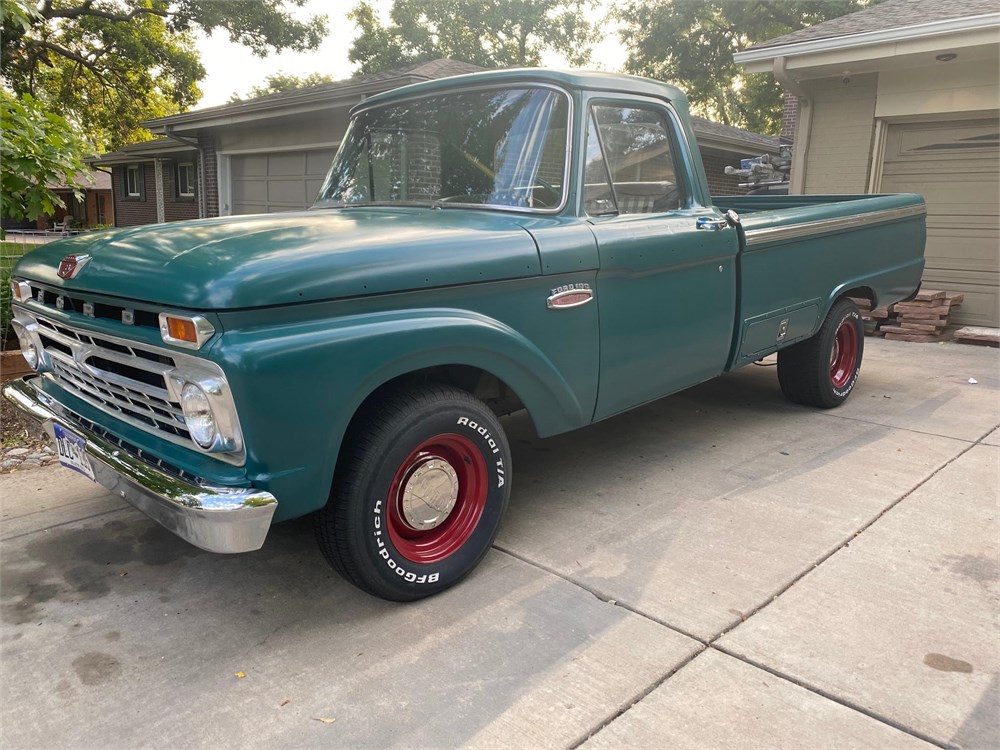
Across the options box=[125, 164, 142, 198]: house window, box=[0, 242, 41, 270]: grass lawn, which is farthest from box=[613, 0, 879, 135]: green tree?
box=[0, 242, 41, 270]: grass lawn

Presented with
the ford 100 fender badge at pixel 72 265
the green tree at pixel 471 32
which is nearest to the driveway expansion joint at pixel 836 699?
the ford 100 fender badge at pixel 72 265

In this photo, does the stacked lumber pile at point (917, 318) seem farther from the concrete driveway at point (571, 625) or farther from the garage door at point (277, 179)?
the garage door at point (277, 179)

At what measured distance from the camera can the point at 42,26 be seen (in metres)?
17.9

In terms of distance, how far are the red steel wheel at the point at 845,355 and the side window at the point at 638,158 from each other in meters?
Result: 2.33

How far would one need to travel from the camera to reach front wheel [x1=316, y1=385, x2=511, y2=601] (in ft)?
8.91

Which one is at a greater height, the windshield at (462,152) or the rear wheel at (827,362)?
the windshield at (462,152)

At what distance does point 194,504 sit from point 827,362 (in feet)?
14.8

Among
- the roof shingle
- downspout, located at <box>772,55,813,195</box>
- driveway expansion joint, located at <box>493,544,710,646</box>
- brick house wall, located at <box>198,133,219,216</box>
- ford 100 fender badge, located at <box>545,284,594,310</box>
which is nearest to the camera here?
driveway expansion joint, located at <box>493,544,710,646</box>

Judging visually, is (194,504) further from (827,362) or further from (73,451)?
(827,362)

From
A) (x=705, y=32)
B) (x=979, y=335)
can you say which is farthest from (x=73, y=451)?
(x=705, y=32)

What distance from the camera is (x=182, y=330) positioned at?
240cm

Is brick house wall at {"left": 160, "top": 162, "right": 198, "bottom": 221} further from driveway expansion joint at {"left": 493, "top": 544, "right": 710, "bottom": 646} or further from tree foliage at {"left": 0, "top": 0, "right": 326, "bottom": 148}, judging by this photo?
driveway expansion joint at {"left": 493, "top": 544, "right": 710, "bottom": 646}

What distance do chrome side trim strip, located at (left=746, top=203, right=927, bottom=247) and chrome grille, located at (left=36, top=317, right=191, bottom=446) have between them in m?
3.17

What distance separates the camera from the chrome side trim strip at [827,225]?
175 inches
